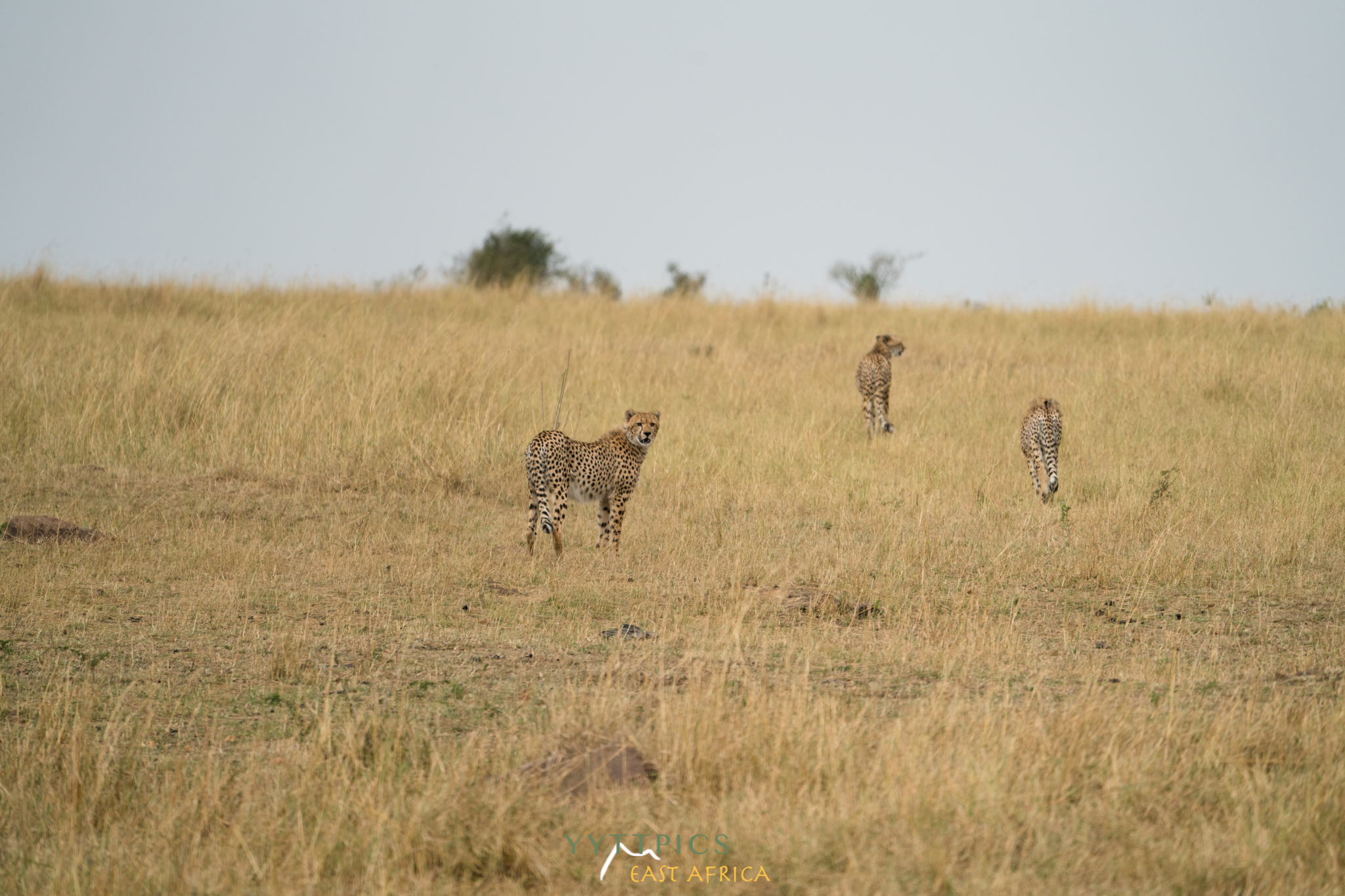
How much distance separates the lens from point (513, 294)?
1872 cm

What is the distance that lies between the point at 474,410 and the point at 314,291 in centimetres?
737

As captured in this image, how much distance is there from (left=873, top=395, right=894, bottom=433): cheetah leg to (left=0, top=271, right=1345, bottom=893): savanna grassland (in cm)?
33

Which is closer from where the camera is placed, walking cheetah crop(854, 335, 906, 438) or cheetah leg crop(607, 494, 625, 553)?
cheetah leg crop(607, 494, 625, 553)

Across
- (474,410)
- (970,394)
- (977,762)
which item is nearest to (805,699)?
(977,762)

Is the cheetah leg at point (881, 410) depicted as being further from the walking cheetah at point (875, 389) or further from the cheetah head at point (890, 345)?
the cheetah head at point (890, 345)

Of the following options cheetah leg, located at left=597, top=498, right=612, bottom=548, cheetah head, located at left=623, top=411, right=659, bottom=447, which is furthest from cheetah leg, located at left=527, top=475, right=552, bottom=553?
cheetah head, located at left=623, top=411, right=659, bottom=447

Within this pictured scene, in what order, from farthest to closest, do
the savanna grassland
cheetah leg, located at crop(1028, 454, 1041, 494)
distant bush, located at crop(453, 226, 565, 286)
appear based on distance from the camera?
distant bush, located at crop(453, 226, 565, 286)
cheetah leg, located at crop(1028, 454, 1041, 494)
the savanna grassland

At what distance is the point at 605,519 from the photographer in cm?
805

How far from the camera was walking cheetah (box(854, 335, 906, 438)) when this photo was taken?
12.4 metres

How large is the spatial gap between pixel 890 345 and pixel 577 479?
6433 millimetres

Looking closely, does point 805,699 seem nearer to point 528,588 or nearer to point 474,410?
point 528,588

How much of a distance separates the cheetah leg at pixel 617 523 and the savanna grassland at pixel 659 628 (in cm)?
12

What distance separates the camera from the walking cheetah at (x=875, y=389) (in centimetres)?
1242

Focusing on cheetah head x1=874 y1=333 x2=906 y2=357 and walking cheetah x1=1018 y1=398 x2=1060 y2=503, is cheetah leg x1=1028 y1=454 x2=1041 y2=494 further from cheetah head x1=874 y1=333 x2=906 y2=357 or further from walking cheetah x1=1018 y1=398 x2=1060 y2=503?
cheetah head x1=874 y1=333 x2=906 y2=357
